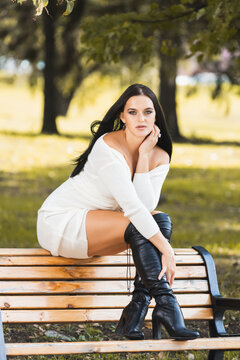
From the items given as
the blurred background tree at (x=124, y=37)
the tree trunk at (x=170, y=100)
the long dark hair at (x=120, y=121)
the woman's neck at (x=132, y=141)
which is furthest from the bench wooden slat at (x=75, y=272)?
the tree trunk at (x=170, y=100)

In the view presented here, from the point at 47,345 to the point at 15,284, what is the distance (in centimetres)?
71

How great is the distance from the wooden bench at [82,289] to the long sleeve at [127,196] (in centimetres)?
50

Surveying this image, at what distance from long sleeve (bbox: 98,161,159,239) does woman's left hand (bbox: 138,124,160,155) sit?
0.70ft

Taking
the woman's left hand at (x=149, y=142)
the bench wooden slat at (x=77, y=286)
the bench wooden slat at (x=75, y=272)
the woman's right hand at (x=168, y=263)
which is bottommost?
the bench wooden slat at (x=77, y=286)

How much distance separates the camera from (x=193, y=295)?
3.73m

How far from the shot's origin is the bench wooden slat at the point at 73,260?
11.7 ft

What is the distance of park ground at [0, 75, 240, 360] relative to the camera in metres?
4.77

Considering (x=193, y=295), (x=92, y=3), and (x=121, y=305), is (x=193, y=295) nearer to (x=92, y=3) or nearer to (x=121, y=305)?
(x=121, y=305)

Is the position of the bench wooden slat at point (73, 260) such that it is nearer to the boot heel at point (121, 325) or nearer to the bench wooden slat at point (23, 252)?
the bench wooden slat at point (23, 252)

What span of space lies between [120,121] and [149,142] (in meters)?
0.27

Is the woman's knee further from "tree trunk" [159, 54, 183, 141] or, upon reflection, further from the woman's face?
"tree trunk" [159, 54, 183, 141]

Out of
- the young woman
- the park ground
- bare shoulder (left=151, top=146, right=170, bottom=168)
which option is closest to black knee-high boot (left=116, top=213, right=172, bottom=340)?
the young woman

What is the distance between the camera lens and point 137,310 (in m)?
3.40

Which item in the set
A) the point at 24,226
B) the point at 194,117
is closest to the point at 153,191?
the point at 24,226
